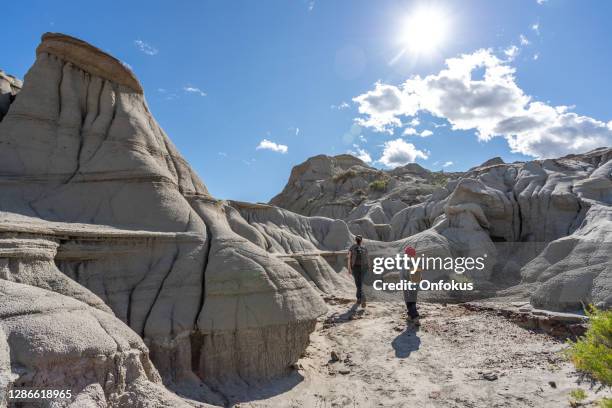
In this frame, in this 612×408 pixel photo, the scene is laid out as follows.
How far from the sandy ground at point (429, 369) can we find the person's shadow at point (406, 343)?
0.02 m

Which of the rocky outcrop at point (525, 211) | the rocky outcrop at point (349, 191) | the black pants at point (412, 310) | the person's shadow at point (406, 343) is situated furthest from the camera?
the rocky outcrop at point (349, 191)

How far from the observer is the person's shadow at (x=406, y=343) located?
738 centimetres

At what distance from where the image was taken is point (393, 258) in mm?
16047

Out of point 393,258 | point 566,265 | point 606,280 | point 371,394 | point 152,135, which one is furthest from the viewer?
point 393,258

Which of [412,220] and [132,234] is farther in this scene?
[412,220]

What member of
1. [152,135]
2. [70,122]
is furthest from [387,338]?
[70,122]

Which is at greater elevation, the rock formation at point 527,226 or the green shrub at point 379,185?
the green shrub at point 379,185

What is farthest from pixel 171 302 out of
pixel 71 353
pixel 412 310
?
pixel 412 310

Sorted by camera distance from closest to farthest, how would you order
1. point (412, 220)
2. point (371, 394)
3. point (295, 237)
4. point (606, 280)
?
point (371, 394) < point (606, 280) < point (295, 237) < point (412, 220)

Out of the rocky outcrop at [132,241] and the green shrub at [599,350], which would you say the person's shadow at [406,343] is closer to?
the rocky outcrop at [132,241]

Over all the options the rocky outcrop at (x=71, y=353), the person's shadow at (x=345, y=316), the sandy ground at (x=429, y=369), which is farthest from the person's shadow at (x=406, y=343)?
the rocky outcrop at (x=71, y=353)

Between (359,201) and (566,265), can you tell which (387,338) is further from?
(359,201)

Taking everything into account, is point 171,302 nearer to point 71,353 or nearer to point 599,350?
point 71,353

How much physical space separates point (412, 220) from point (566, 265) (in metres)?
12.2
